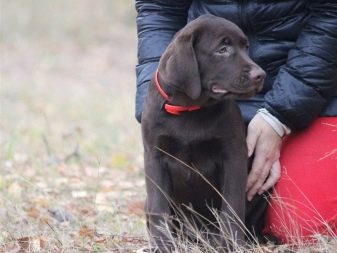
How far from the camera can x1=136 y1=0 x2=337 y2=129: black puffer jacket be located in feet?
13.3

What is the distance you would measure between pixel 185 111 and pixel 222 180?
0.35 m

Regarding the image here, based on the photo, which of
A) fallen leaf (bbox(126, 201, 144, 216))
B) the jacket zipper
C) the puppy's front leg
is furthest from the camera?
fallen leaf (bbox(126, 201, 144, 216))

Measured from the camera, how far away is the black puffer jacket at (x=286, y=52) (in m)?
4.05

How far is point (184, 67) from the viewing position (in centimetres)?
361

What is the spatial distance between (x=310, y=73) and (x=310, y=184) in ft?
1.75

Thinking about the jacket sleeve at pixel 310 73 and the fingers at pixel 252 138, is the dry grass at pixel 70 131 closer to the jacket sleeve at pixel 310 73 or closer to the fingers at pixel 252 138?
the fingers at pixel 252 138

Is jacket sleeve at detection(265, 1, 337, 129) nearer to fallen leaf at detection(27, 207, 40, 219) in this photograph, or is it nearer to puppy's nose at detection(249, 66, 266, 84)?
puppy's nose at detection(249, 66, 266, 84)

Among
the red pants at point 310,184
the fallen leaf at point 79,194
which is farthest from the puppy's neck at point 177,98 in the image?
the fallen leaf at point 79,194

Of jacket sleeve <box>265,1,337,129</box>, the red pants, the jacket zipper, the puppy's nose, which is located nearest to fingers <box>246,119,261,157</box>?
jacket sleeve <box>265,1,337,129</box>

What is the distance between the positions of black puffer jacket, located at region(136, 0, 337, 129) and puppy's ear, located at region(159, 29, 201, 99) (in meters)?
0.58

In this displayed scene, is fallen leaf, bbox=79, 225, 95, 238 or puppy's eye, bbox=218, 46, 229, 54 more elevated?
puppy's eye, bbox=218, 46, 229, 54

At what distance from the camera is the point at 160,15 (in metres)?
4.50

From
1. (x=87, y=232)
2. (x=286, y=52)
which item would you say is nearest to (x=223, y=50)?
(x=286, y=52)

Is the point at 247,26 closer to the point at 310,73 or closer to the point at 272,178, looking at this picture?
the point at 310,73
